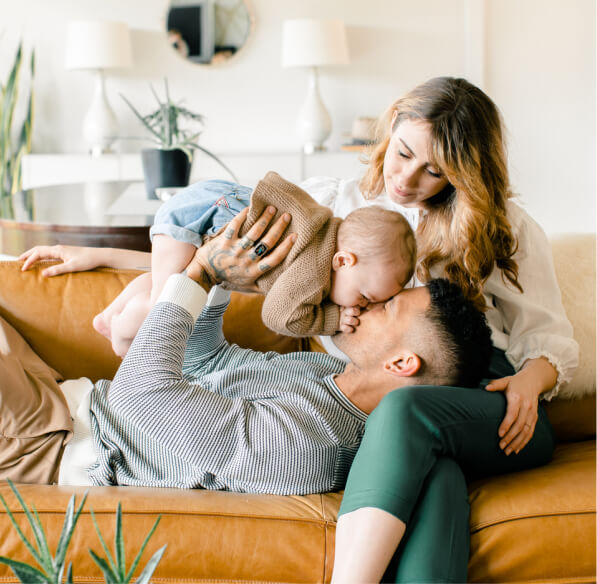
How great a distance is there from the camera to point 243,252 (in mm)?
1546

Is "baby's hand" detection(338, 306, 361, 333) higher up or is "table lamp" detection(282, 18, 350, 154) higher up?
"table lamp" detection(282, 18, 350, 154)

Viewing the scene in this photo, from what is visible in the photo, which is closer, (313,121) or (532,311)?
(532,311)

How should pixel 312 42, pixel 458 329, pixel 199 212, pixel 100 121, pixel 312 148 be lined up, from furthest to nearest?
pixel 312 148, pixel 100 121, pixel 312 42, pixel 199 212, pixel 458 329

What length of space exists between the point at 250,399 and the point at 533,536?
67cm

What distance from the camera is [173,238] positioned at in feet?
5.45

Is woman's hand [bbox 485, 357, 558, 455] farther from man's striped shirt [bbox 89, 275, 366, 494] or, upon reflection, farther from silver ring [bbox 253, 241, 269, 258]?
silver ring [bbox 253, 241, 269, 258]

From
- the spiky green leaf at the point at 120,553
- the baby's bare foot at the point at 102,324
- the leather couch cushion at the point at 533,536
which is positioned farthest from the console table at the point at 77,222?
the spiky green leaf at the point at 120,553

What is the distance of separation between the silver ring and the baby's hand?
223 millimetres

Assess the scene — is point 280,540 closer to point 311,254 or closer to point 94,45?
point 311,254

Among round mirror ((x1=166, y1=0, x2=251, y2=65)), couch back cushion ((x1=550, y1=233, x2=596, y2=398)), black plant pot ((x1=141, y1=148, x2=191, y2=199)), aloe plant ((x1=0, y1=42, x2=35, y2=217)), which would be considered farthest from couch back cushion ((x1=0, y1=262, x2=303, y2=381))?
round mirror ((x1=166, y1=0, x2=251, y2=65))

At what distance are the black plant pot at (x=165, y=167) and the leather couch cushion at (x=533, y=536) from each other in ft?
6.35

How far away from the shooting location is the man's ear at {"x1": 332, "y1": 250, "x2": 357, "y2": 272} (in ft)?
4.94

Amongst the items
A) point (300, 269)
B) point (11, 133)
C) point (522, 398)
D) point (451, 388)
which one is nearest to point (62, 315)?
point (300, 269)

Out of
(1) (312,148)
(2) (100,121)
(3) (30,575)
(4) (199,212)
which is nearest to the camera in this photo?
(3) (30,575)
